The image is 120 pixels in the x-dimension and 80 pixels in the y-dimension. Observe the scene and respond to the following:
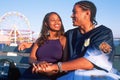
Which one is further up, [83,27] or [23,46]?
[83,27]

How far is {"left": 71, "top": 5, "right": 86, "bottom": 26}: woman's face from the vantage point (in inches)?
123

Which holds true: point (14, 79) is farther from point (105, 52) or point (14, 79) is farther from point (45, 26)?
point (105, 52)

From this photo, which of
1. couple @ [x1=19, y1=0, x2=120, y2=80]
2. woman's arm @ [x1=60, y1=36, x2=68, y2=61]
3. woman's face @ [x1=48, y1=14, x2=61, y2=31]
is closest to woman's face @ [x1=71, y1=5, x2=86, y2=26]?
couple @ [x1=19, y1=0, x2=120, y2=80]

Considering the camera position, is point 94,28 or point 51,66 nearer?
point 51,66

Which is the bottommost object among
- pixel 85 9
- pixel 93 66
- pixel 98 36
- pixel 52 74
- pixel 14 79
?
pixel 14 79

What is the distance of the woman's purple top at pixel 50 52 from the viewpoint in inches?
149

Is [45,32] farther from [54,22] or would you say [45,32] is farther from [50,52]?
[50,52]

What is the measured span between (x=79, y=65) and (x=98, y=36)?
0.37 m

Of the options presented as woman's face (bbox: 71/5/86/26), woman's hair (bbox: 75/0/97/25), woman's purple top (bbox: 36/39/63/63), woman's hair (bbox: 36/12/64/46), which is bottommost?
woman's purple top (bbox: 36/39/63/63)

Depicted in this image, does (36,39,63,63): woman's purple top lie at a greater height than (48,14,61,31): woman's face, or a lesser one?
lesser

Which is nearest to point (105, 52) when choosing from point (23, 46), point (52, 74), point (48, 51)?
point (52, 74)

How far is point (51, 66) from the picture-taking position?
278cm

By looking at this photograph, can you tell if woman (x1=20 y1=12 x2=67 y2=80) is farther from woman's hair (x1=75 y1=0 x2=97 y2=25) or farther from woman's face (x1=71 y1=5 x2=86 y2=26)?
woman's hair (x1=75 y1=0 x2=97 y2=25)

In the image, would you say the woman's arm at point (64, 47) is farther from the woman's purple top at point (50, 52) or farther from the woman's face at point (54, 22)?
the woman's face at point (54, 22)
